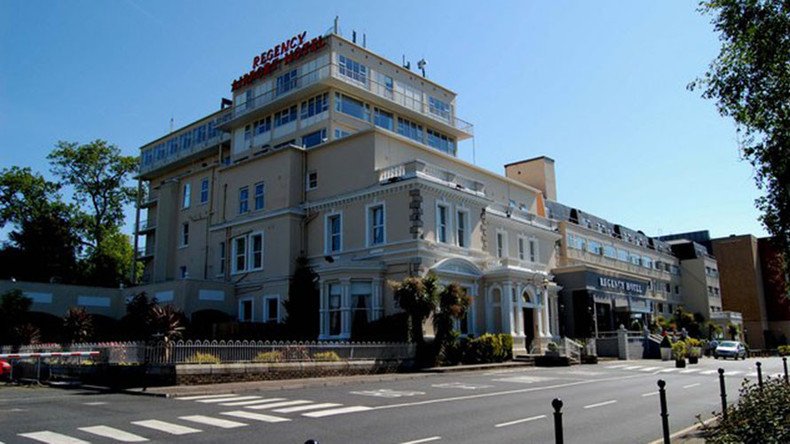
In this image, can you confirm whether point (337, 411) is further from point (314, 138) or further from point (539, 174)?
point (539, 174)

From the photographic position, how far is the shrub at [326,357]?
23.8 m

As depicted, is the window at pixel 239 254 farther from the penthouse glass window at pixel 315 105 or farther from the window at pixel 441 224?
the window at pixel 441 224

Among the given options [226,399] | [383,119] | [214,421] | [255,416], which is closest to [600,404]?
[255,416]

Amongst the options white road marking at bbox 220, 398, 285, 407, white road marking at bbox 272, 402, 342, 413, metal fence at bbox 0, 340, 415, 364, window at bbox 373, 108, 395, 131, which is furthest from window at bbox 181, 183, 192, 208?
white road marking at bbox 272, 402, 342, 413

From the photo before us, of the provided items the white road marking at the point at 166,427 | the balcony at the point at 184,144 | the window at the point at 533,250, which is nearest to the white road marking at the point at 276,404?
the white road marking at the point at 166,427

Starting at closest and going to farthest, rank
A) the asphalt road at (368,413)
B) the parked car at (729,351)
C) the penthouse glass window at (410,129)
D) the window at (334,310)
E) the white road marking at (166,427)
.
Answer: the asphalt road at (368,413) < the white road marking at (166,427) < the window at (334,310) < the penthouse glass window at (410,129) < the parked car at (729,351)

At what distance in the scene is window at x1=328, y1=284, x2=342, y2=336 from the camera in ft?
103

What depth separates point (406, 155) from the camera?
35688 millimetres

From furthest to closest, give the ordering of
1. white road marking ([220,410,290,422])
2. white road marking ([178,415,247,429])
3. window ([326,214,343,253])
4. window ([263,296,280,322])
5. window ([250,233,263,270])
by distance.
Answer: window ([250,233,263,270]) < window ([263,296,280,322]) < window ([326,214,343,253]) < white road marking ([220,410,290,422]) < white road marking ([178,415,247,429])

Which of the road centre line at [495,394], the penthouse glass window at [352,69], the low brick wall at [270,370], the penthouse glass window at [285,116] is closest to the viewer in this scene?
the road centre line at [495,394]

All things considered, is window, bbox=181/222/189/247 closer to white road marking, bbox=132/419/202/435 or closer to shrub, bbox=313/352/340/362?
shrub, bbox=313/352/340/362

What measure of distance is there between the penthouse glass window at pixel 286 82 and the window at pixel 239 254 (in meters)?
11.2

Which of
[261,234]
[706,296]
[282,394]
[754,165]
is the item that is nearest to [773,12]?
[754,165]

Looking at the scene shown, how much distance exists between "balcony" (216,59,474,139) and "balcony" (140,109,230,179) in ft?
3.97
